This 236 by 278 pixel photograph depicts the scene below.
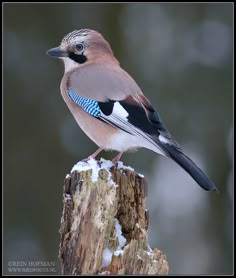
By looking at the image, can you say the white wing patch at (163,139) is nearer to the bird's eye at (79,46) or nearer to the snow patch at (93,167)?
the snow patch at (93,167)

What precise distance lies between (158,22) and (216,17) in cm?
93

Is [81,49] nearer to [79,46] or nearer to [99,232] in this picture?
[79,46]

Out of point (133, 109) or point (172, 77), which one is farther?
point (172, 77)

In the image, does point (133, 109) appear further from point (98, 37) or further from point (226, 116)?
point (226, 116)

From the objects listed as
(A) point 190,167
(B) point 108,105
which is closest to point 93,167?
(A) point 190,167

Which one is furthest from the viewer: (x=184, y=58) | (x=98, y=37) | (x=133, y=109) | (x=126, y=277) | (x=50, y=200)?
(x=184, y=58)

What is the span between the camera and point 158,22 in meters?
11.2

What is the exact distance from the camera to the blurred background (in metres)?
10.6

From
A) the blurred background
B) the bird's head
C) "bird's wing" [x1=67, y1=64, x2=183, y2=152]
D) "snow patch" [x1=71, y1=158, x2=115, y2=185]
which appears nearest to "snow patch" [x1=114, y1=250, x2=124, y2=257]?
"snow patch" [x1=71, y1=158, x2=115, y2=185]

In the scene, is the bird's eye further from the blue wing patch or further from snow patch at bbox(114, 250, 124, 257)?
snow patch at bbox(114, 250, 124, 257)

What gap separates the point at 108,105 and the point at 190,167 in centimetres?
95

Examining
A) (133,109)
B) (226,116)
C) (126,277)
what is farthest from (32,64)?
(126,277)

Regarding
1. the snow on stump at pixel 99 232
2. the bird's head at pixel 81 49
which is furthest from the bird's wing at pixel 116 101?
the snow on stump at pixel 99 232

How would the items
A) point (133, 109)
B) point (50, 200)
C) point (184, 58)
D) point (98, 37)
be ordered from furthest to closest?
1. point (184, 58)
2. point (50, 200)
3. point (98, 37)
4. point (133, 109)
